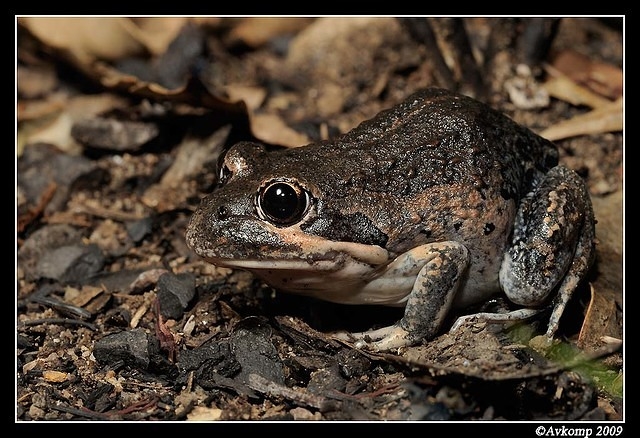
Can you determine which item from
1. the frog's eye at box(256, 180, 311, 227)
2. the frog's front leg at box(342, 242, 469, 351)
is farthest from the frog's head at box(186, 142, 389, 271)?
the frog's front leg at box(342, 242, 469, 351)

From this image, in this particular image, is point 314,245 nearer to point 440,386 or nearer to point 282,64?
point 440,386

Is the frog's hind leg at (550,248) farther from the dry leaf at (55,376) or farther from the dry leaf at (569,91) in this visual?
the dry leaf at (55,376)

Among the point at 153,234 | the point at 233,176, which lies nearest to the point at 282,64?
the point at 153,234

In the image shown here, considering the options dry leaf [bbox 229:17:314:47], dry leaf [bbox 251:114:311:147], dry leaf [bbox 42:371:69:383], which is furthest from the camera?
dry leaf [bbox 229:17:314:47]

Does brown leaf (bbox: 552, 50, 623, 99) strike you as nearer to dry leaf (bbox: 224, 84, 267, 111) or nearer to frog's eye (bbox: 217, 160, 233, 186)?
dry leaf (bbox: 224, 84, 267, 111)

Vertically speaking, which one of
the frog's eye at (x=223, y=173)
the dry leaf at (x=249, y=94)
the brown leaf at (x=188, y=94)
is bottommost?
the frog's eye at (x=223, y=173)

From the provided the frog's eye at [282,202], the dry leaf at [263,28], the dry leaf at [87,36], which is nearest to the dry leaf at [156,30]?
the dry leaf at [87,36]
